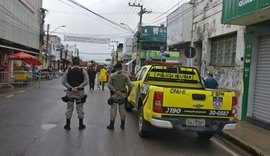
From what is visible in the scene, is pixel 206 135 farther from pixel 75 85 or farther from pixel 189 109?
pixel 75 85

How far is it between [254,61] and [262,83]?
89 centimetres

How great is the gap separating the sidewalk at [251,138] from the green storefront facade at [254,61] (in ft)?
2.11

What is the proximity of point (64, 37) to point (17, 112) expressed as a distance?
3983cm

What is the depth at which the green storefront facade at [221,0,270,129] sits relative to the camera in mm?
11594

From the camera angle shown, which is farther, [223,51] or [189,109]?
[223,51]

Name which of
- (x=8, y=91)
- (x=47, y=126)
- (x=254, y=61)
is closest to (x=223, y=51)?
(x=254, y=61)

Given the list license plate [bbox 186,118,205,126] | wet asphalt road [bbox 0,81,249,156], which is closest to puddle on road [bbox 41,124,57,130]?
wet asphalt road [bbox 0,81,249,156]

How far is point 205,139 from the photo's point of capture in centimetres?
948

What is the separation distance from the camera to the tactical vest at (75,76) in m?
9.68

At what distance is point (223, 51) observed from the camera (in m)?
15.9

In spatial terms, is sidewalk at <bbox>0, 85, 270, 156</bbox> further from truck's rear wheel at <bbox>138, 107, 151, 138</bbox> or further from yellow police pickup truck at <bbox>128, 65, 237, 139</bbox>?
truck's rear wheel at <bbox>138, 107, 151, 138</bbox>

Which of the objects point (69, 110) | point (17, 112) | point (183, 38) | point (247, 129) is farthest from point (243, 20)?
point (183, 38)

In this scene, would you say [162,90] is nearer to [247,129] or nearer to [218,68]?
[247,129]

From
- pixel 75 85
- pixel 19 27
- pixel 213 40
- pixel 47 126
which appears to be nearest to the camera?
pixel 75 85
